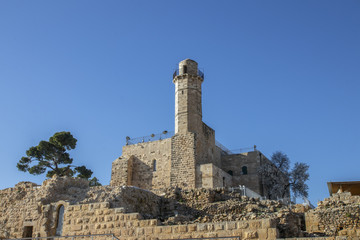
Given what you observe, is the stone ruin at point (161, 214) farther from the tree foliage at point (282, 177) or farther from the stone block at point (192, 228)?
the tree foliage at point (282, 177)

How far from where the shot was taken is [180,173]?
82.9 feet

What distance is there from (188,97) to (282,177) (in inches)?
400

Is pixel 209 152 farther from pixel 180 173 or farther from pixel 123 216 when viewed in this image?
pixel 123 216

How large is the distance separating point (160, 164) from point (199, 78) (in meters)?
6.86

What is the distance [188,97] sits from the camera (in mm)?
26938

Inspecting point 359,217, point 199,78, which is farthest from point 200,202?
point 199,78

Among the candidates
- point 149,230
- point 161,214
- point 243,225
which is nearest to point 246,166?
point 161,214

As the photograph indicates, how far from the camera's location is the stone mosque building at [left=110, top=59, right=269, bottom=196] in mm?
25078

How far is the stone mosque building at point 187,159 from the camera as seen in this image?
2508cm

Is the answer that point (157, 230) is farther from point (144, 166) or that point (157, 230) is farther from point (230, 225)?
point (144, 166)

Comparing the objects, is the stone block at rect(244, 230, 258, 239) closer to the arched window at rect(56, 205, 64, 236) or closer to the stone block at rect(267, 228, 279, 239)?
the stone block at rect(267, 228, 279, 239)

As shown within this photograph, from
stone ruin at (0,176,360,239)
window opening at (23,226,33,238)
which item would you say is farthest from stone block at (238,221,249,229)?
window opening at (23,226,33,238)

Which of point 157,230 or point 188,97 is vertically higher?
point 188,97

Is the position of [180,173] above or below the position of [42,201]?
above
